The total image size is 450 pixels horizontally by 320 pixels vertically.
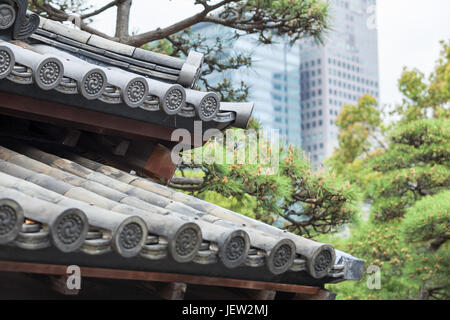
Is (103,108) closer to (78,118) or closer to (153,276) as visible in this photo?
(78,118)

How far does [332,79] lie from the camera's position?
3275 inches

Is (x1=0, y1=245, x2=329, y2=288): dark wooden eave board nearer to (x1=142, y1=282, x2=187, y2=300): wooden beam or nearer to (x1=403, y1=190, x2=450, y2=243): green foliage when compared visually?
(x1=142, y1=282, x2=187, y2=300): wooden beam

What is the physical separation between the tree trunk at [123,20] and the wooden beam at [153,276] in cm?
704

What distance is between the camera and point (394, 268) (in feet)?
43.2

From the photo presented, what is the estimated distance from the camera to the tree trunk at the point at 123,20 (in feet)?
32.2

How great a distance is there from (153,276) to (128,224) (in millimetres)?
455

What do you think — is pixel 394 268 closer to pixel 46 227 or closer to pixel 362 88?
pixel 46 227

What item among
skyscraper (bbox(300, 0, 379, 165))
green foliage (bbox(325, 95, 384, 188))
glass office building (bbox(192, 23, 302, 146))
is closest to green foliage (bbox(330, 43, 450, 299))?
green foliage (bbox(325, 95, 384, 188))

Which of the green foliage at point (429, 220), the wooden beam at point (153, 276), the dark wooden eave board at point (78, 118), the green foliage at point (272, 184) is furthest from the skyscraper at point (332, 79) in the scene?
the wooden beam at point (153, 276)

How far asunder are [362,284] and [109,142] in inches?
412

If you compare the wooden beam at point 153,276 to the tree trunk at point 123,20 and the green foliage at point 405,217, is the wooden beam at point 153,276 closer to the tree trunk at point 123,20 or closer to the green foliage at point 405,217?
the tree trunk at point 123,20

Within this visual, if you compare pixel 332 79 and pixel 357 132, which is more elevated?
pixel 332 79

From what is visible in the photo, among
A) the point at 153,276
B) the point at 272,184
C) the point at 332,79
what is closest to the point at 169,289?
the point at 153,276

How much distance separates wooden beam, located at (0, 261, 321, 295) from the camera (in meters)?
2.74
